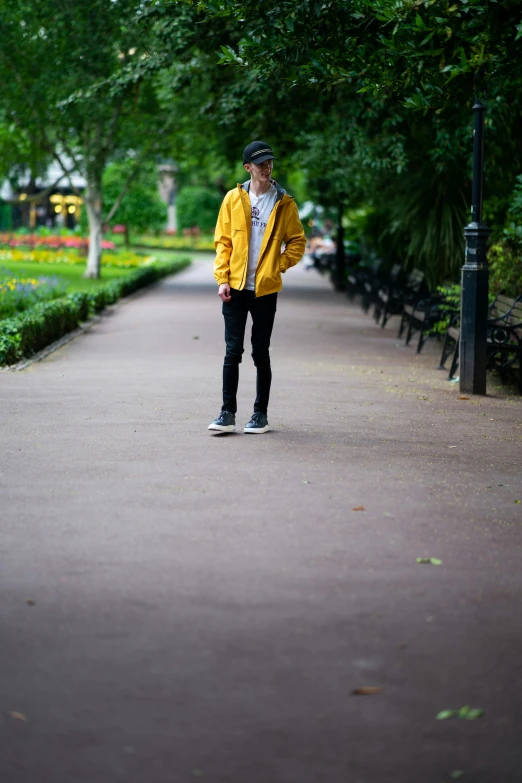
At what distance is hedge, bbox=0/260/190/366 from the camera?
13.0m

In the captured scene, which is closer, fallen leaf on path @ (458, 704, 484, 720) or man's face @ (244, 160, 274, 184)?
fallen leaf on path @ (458, 704, 484, 720)

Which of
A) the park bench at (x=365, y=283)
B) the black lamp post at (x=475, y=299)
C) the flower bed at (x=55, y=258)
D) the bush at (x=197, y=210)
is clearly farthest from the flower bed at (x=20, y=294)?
the bush at (x=197, y=210)

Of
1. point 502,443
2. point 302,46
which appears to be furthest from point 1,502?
point 302,46

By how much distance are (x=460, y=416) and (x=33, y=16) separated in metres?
22.1

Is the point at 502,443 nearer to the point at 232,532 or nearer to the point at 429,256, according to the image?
the point at 232,532

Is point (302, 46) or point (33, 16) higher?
point (33, 16)

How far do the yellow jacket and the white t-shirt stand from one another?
0.14ft

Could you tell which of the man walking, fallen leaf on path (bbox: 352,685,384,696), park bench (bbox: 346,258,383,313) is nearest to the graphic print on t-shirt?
the man walking

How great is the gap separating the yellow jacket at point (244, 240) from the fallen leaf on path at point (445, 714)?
4787 millimetres

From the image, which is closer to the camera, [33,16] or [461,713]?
[461,713]

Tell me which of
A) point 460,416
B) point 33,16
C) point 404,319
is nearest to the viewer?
point 460,416

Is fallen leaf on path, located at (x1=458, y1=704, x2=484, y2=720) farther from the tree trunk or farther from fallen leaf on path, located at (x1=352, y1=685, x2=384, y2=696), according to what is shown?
the tree trunk

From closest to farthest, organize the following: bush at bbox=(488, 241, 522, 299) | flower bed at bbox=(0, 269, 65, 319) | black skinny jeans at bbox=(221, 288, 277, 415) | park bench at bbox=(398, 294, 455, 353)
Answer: black skinny jeans at bbox=(221, 288, 277, 415)
bush at bbox=(488, 241, 522, 299)
park bench at bbox=(398, 294, 455, 353)
flower bed at bbox=(0, 269, 65, 319)

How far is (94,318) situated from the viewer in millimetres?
19734
